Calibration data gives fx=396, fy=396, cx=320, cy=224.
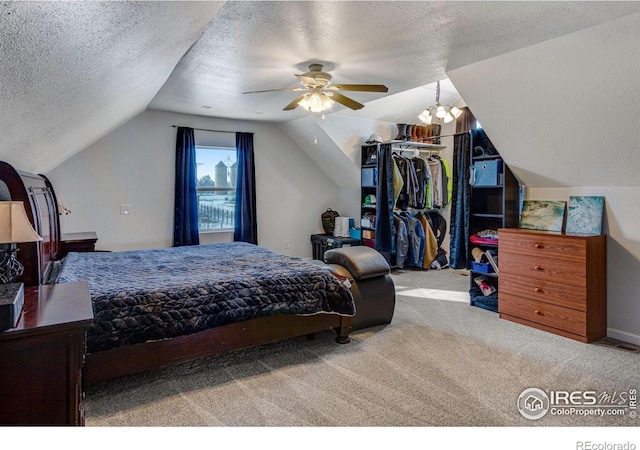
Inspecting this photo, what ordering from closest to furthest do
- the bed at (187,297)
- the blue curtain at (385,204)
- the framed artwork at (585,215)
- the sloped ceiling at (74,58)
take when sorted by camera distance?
the sloped ceiling at (74,58) < the bed at (187,297) < the framed artwork at (585,215) < the blue curtain at (385,204)

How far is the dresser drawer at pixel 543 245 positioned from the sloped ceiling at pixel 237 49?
2.41 feet

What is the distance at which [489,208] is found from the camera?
4500 mm

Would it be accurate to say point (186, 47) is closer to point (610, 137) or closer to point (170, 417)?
point (170, 417)

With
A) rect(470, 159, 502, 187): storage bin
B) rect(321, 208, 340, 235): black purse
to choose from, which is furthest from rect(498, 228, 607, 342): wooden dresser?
rect(321, 208, 340, 235): black purse

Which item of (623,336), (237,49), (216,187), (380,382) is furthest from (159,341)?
(216,187)

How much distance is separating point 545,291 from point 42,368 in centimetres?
362

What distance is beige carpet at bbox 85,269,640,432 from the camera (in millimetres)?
2131

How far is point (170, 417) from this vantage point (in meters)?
2.15

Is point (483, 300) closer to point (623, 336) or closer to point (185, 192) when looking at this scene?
point (623, 336)

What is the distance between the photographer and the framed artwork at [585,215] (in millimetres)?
3402

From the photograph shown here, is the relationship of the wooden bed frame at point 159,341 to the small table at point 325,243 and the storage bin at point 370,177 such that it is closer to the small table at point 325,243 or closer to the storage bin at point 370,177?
the small table at point 325,243

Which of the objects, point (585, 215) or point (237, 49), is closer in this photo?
point (237, 49)

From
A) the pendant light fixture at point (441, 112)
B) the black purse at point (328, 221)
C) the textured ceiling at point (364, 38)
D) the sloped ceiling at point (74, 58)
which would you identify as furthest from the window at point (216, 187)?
the pendant light fixture at point (441, 112)

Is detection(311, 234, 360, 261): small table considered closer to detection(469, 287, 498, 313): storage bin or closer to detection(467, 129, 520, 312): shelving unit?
detection(467, 129, 520, 312): shelving unit
